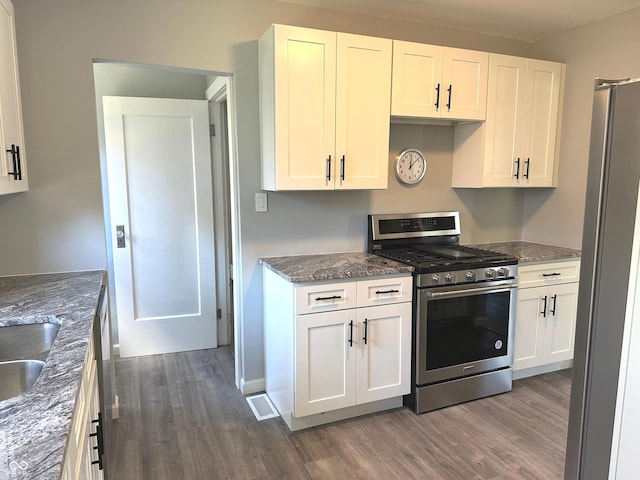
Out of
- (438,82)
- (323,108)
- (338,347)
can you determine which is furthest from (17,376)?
(438,82)

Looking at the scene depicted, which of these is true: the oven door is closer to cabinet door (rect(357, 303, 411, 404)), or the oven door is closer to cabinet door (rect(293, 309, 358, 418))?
cabinet door (rect(357, 303, 411, 404))

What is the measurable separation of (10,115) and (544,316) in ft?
11.0

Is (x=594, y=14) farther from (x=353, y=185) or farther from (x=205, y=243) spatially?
(x=205, y=243)

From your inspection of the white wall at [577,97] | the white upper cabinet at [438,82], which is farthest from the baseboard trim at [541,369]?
the white upper cabinet at [438,82]

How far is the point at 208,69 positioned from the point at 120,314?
2031 mm

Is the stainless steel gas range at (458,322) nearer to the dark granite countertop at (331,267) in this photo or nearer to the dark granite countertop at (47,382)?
the dark granite countertop at (331,267)

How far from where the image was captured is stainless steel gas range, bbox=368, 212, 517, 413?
2662mm

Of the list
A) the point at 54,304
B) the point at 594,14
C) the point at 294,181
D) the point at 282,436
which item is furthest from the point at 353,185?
the point at 594,14

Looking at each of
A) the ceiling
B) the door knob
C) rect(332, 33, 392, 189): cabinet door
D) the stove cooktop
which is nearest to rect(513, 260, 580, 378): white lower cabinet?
the stove cooktop

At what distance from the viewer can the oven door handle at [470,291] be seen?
2.64m

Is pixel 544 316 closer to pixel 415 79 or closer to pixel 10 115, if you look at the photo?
pixel 415 79

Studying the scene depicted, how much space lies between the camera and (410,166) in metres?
3.24

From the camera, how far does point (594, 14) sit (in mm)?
2969

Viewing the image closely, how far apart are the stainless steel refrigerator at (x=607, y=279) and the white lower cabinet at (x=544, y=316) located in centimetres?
153
